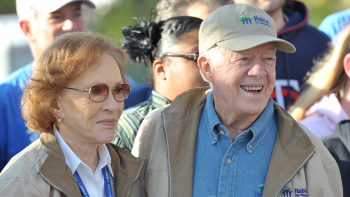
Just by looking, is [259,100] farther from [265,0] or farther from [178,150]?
[265,0]

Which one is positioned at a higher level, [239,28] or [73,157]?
[239,28]

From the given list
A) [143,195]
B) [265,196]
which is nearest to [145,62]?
[143,195]

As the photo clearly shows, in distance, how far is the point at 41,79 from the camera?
2.17 metres

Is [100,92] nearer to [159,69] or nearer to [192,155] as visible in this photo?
[192,155]

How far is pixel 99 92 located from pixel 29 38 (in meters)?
2.23

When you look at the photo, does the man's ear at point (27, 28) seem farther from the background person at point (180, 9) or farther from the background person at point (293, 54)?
the background person at point (293, 54)

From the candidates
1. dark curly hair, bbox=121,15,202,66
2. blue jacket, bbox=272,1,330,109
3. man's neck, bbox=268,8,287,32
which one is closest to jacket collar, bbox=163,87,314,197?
dark curly hair, bbox=121,15,202,66

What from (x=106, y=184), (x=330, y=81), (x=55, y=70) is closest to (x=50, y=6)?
(x=55, y=70)


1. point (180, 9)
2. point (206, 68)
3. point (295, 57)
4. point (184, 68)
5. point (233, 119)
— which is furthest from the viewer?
point (295, 57)

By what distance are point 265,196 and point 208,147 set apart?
46 centimetres

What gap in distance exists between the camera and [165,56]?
3207 mm

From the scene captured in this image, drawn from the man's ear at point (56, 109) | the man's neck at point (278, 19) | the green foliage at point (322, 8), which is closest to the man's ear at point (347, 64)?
the man's neck at point (278, 19)

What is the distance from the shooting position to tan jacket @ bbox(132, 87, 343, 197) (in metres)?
2.12

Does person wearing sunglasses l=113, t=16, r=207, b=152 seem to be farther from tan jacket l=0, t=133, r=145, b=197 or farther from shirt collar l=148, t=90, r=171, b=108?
tan jacket l=0, t=133, r=145, b=197
